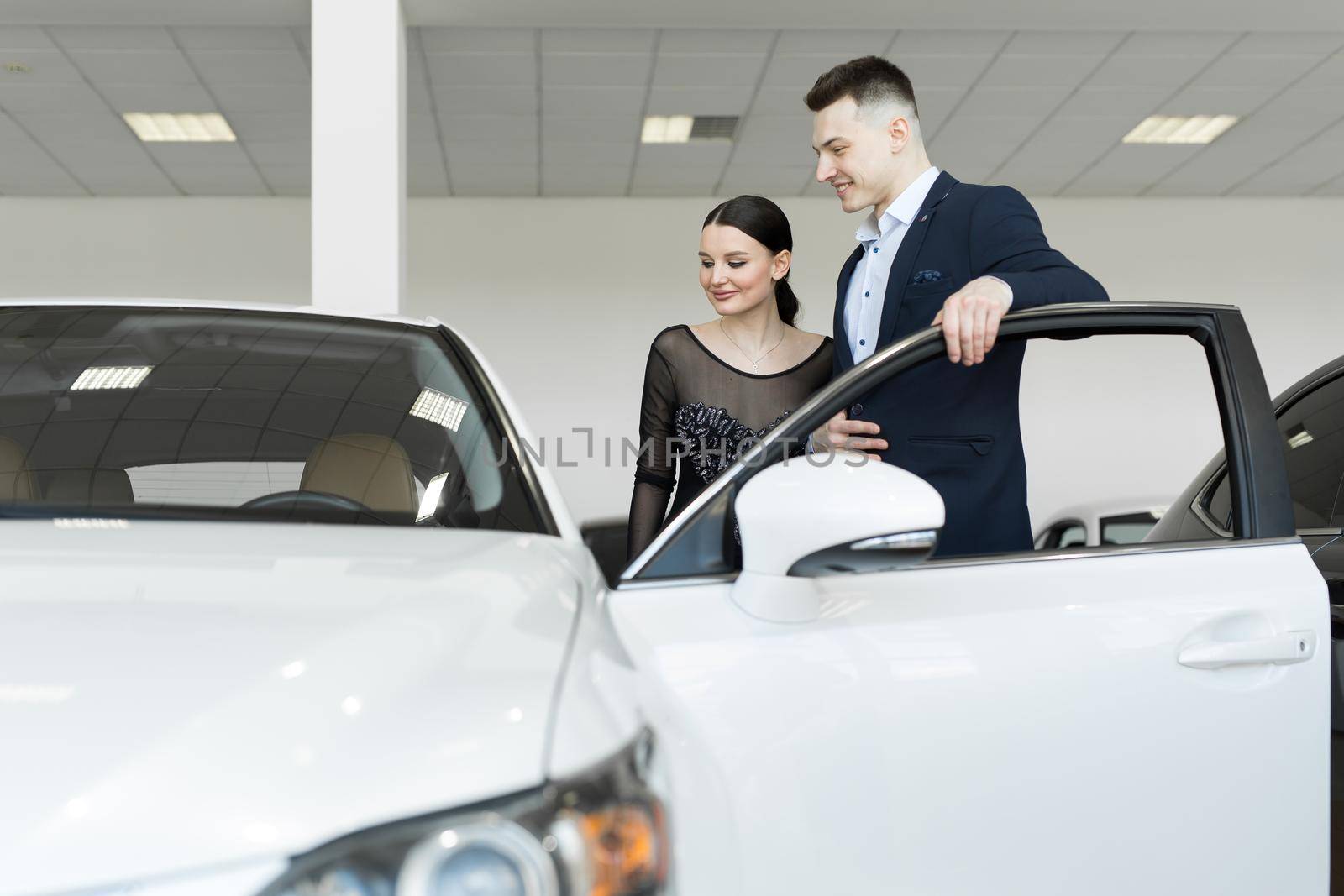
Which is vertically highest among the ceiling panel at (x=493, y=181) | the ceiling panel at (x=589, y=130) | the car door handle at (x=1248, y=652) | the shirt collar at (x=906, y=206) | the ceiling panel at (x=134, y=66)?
the ceiling panel at (x=134, y=66)

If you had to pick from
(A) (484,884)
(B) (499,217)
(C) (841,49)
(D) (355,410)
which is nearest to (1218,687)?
(A) (484,884)

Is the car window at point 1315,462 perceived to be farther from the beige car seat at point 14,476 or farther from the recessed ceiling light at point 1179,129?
the recessed ceiling light at point 1179,129

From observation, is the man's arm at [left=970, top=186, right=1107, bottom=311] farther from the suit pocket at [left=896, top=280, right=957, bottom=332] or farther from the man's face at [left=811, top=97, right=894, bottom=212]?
the man's face at [left=811, top=97, right=894, bottom=212]

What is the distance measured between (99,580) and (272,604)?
13 cm

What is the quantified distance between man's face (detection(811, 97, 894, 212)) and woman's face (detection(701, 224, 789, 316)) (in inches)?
15.6

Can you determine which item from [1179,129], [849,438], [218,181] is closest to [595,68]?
[218,181]

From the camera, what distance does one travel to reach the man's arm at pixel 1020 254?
54.2 inches

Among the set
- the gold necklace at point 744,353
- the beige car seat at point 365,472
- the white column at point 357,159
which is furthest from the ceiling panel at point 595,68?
the beige car seat at point 365,472

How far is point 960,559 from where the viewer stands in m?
1.18

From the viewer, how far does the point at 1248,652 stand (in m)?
1.14

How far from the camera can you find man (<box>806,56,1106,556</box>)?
141 centimetres

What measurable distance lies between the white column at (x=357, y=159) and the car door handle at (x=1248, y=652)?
4.16m

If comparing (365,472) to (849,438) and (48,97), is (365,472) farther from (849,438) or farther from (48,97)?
(48,97)

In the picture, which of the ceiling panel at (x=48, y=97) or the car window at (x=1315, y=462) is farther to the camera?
the ceiling panel at (x=48, y=97)
